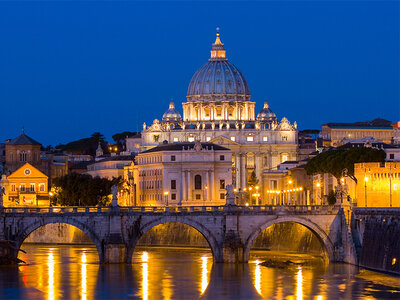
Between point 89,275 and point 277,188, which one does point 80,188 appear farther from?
point 89,275

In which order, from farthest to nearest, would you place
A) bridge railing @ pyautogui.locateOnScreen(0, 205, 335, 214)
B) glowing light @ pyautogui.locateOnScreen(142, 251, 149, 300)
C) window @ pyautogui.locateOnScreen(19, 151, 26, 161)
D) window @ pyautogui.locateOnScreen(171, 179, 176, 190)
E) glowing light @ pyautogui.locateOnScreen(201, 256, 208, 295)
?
window @ pyautogui.locateOnScreen(19, 151, 26, 161), window @ pyautogui.locateOnScreen(171, 179, 176, 190), bridge railing @ pyautogui.locateOnScreen(0, 205, 335, 214), glowing light @ pyautogui.locateOnScreen(201, 256, 208, 295), glowing light @ pyautogui.locateOnScreen(142, 251, 149, 300)

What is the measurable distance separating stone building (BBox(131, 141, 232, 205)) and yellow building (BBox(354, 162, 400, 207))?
215ft

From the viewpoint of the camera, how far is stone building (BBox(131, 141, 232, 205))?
175250mm

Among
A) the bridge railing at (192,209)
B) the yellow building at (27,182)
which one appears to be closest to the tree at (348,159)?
the bridge railing at (192,209)

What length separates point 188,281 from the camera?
8506 centimetres

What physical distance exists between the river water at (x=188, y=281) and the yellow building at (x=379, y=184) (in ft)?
33.1

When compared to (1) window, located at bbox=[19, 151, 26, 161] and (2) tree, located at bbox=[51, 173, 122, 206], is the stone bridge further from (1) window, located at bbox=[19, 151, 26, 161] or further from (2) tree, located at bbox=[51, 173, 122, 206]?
(1) window, located at bbox=[19, 151, 26, 161]

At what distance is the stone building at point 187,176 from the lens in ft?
575

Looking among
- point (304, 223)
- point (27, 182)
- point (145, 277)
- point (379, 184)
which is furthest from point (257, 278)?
point (27, 182)

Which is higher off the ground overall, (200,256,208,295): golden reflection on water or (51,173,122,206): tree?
(51,173,122,206): tree

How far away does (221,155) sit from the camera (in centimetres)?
17788

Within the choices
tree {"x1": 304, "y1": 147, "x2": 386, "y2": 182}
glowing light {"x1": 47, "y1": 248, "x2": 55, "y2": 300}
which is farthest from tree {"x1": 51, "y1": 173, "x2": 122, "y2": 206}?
glowing light {"x1": 47, "y1": 248, "x2": 55, "y2": 300}

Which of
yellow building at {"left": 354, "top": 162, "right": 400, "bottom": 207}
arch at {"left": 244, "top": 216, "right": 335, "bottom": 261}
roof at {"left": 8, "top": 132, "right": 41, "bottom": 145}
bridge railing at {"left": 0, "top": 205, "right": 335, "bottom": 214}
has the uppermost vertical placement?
roof at {"left": 8, "top": 132, "right": 41, "bottom": 145}

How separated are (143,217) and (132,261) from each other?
486 cm
